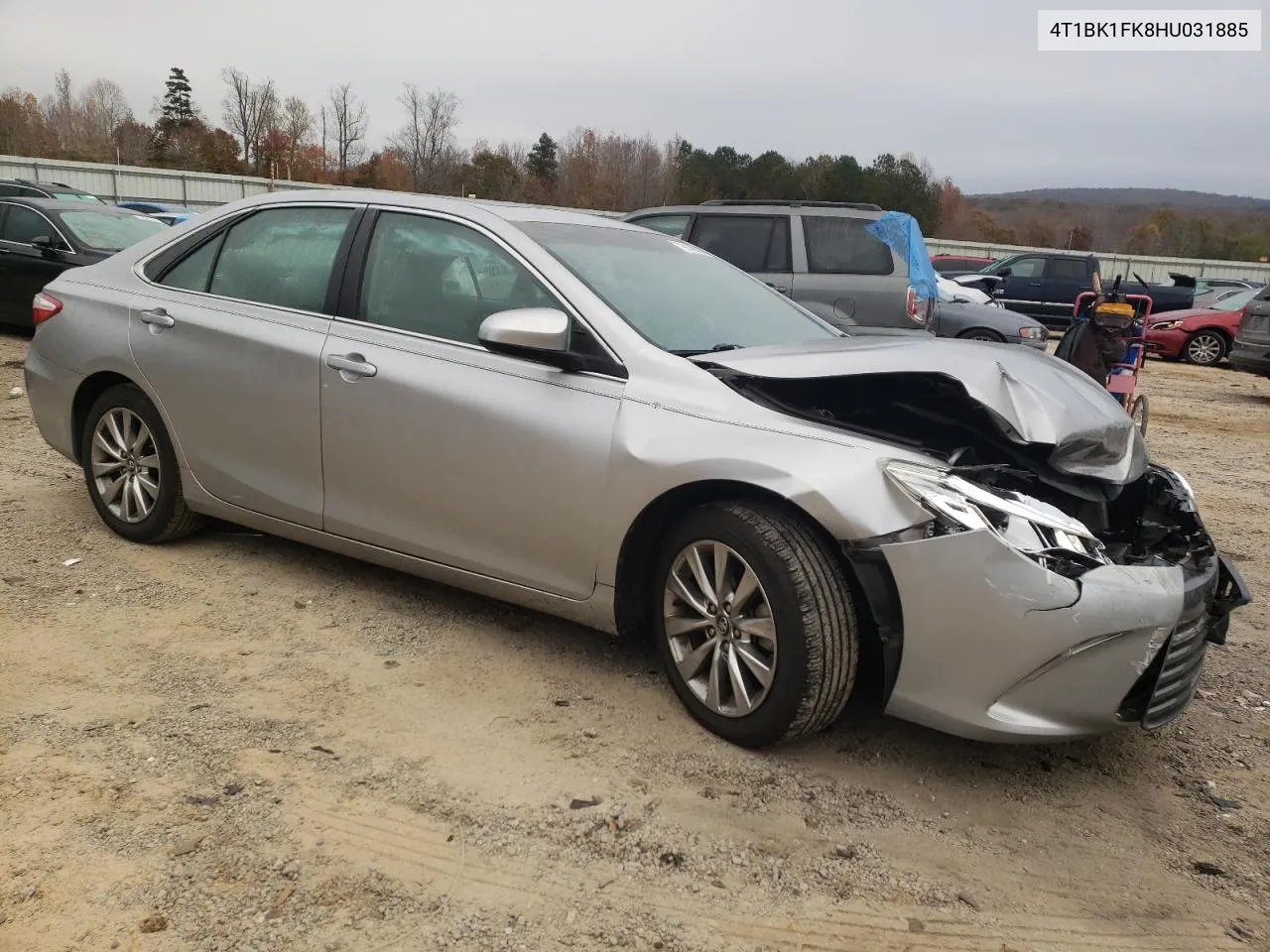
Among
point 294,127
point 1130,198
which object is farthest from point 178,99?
point 1130,198

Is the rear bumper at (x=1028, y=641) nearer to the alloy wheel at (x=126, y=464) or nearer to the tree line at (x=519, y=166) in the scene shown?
the alloy wheel at (x=126, y=464)

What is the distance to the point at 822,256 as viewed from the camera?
934 centimetres

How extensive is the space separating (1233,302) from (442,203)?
19191 millimetres

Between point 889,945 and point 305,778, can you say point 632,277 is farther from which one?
point 889,945

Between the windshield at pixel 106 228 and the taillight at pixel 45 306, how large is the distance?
21.2ft

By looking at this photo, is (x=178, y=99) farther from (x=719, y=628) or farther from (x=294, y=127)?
(x=719, y=628)

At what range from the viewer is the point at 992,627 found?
2.69 m

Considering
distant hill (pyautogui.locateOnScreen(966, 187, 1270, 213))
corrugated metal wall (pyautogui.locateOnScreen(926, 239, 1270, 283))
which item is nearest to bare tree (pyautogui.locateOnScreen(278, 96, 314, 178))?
corrugated metal wall (pyautogui.locateOnScreen(926, 239, 1270, 283))

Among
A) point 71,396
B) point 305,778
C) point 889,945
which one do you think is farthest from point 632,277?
point 71,396


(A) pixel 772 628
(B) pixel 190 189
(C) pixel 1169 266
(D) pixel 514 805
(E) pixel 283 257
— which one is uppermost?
(B) pixel 190 189

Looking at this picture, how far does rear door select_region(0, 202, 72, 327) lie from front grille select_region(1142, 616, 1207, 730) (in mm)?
10774

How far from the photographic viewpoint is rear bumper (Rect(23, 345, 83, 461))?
187 inches

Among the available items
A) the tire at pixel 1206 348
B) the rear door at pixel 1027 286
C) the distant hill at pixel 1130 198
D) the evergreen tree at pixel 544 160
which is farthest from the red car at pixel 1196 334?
the distant hill at pixel 1130 198

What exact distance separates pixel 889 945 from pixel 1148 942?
24.7 inches
